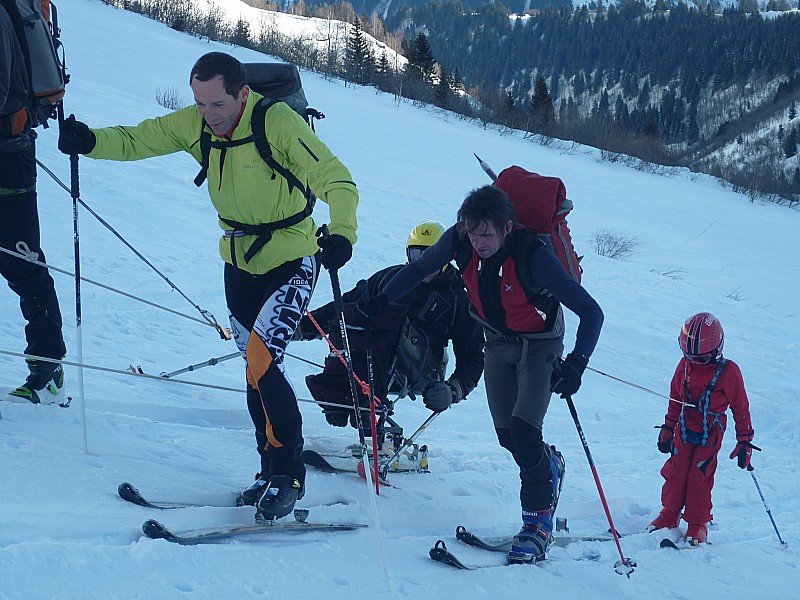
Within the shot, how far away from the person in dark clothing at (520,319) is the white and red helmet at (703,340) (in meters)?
1.44

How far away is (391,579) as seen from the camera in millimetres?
2922

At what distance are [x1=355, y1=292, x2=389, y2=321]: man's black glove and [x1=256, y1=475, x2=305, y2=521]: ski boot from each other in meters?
0.90

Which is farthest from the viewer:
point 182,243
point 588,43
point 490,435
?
point 588,43

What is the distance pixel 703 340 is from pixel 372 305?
2.24 m

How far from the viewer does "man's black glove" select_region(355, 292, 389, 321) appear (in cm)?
366

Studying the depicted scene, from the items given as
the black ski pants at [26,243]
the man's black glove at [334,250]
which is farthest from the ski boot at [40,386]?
the man's black glove at [334,250]

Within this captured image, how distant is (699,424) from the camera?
188 inches

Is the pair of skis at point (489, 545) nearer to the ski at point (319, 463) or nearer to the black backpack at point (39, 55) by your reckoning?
the ski at point (319, 463)

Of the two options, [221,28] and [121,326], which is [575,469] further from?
[221,28]

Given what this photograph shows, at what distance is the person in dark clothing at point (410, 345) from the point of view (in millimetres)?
4504

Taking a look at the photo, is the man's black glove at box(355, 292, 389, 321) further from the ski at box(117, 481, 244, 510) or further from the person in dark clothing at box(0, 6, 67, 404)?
the person in dark clothing at box(0, 6, 67, 404)

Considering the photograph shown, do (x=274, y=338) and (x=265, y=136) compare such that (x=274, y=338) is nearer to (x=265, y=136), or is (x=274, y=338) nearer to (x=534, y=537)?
(x=265, y=136)

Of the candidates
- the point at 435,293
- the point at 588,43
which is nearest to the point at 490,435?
the point at 435,293

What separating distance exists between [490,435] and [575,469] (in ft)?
2.50
